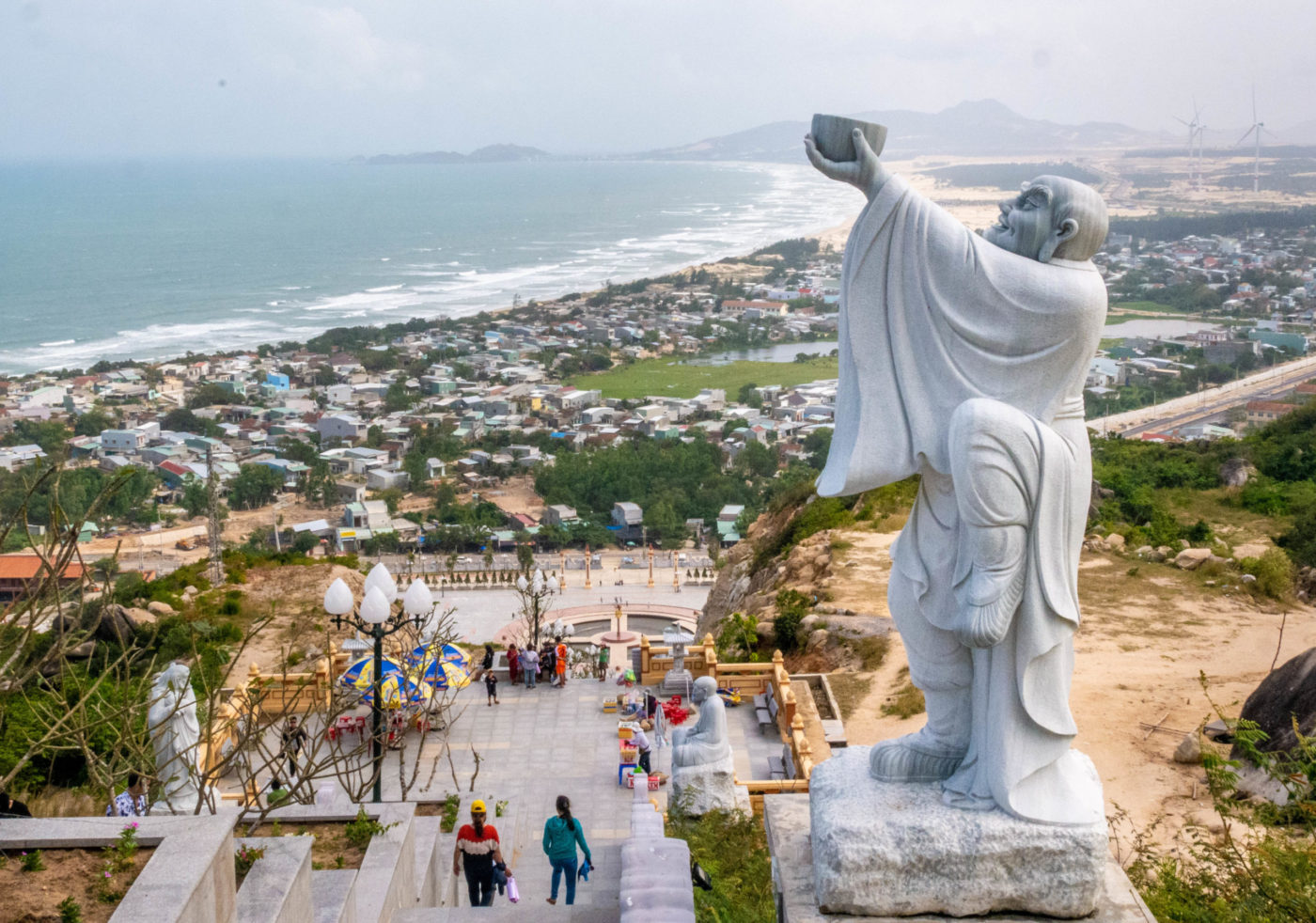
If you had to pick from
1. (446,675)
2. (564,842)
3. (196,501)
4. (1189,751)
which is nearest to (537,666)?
(446,675)

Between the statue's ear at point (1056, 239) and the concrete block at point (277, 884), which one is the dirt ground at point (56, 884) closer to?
the concrete block at point (277, 884)

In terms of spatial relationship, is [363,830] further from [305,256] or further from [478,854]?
[305,256]

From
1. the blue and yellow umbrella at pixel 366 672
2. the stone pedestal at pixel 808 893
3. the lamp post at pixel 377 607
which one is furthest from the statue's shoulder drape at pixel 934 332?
the blue and yellow umbrella at pixel 366 672

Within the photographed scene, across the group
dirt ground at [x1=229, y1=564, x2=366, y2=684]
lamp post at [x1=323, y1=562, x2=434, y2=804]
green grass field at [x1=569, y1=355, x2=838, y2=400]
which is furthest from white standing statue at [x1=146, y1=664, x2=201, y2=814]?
green grass field at [x1=569, y1=355, x2=838, y2=400]

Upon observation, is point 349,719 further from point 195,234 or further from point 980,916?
point 195,234

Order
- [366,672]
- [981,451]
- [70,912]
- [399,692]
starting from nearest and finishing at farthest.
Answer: [70,912]
[981,451]
[366,672]
[399,692]

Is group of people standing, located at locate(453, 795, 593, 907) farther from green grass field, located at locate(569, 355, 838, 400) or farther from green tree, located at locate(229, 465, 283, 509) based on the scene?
green grass field, located at locate(569, 355, 838, 400)
